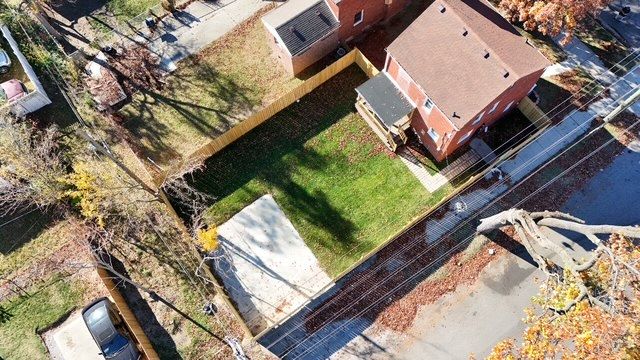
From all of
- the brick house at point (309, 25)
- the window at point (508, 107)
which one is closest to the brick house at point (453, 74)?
the window at point (508, 107)

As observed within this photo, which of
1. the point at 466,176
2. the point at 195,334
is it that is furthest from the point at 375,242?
the point at 195,334

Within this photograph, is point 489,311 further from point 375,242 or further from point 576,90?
point 576,90

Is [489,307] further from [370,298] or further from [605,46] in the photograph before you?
[605,46]

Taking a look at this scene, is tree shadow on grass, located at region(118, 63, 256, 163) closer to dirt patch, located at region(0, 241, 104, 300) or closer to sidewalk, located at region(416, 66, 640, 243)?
dirt patch, located at region(0, 241, 104, 300)

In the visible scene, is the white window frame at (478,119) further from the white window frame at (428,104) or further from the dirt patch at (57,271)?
the dirt patch at (57,271)

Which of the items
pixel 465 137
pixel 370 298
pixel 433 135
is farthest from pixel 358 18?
pixel 370 298

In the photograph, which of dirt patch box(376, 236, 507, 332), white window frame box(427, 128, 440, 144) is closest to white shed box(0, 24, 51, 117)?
white window frame box(427, 128, 440, 144)

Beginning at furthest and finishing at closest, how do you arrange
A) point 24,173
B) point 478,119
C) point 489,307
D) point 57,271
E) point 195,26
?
point 195,26, point 24,173, point 57,271, point 478,119, point 489,307
